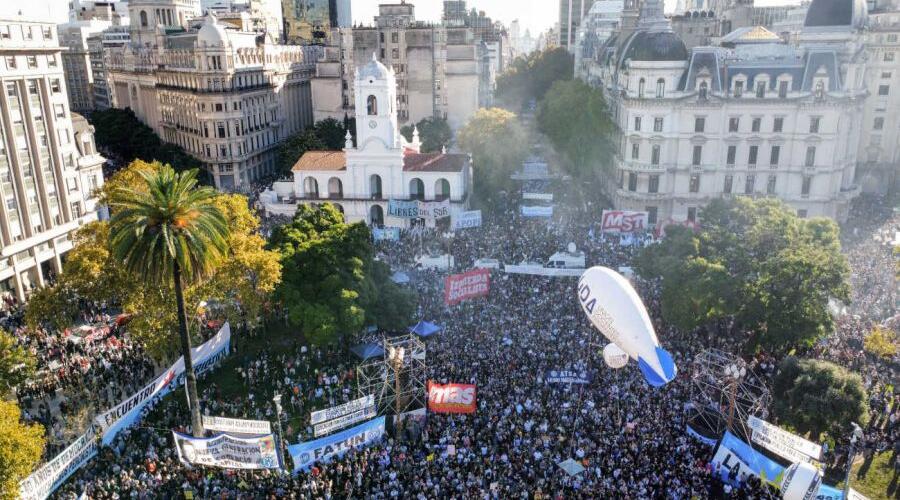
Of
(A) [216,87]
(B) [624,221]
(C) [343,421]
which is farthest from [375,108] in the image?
(C) [343,421]

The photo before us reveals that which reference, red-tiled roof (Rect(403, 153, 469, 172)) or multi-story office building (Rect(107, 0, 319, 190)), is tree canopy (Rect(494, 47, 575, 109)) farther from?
red-tiled roof (Rect(403, 153, 469, 172))

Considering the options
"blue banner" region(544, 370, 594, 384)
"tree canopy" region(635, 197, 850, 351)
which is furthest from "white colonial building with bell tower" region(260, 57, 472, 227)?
"blue banner" region(544, 370, 594, 384)

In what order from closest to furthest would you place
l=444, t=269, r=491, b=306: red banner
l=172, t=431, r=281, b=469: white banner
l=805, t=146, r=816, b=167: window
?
l=172, t=431, r=281, b=469: white banner, l=444, t=269, r=491, b=306: red banner, l=805, t=146, r=816, b=167: window

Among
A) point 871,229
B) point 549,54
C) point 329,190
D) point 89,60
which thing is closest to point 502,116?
point 329,190

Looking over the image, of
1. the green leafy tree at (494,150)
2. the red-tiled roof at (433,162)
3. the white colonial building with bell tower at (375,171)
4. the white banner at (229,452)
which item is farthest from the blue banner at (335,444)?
the green leafy tree at (494,150)

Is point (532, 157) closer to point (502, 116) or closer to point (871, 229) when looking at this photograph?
point (502, 116)

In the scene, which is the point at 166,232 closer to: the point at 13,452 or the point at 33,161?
the point at 13,452
